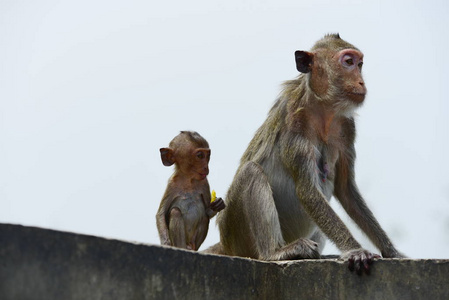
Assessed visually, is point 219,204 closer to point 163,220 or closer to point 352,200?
point 163,220

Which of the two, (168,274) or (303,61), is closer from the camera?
(168,274)

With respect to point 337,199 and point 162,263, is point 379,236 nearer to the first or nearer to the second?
point 337,199

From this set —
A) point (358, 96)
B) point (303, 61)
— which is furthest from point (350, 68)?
point (303, 61)

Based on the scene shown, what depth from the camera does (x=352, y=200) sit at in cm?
876

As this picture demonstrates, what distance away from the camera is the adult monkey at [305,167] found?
25.5ft

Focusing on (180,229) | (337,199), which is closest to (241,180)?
(180,229)

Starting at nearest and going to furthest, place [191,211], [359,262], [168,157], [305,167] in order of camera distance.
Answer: [359,262], [305,167], [191,211], [168,157]

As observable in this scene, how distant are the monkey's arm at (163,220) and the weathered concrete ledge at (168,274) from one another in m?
2.11

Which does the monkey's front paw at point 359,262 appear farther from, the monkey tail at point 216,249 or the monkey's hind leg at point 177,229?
the monkey tail at point 216,249

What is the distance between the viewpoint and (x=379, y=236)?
825cm

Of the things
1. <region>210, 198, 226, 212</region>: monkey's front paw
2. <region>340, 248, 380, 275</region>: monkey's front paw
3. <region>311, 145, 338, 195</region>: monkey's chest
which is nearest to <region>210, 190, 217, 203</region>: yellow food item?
<region>210, 198, 226, 212</region>: monkey's front paw

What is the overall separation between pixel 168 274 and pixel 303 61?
4.31 meters

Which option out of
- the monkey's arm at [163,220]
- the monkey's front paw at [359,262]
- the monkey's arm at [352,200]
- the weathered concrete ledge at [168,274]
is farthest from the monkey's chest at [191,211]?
Answer: the monkey's front paw at [359,262]

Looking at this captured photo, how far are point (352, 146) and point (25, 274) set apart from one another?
18.4 ft
